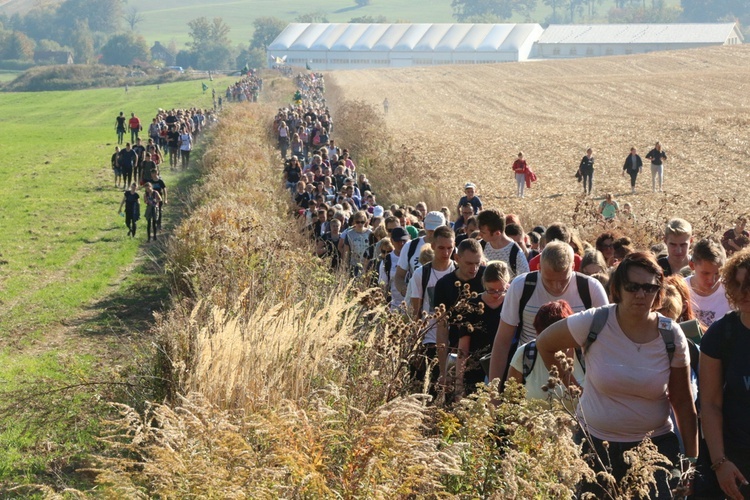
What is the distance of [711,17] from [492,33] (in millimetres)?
70781

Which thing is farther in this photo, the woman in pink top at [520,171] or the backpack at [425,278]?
the woman in pink top at [520,171]

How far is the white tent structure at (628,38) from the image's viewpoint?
116 m

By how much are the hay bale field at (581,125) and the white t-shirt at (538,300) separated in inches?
356

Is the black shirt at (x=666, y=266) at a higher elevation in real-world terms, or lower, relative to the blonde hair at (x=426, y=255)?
higher

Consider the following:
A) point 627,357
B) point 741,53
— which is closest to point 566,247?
point 627,357

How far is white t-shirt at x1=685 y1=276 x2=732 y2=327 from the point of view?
699cm

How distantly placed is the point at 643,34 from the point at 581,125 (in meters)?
Result: 76.9

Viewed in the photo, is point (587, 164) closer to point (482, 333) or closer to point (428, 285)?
point (428, 285)

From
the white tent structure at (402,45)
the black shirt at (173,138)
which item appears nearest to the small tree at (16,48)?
the white tent structure at (402,45)

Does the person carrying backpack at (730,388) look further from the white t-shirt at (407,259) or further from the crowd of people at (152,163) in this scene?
the crowd of people at (152,163)

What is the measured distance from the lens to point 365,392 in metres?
6.05

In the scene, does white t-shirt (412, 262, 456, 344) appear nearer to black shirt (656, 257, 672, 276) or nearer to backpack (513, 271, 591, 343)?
backpack (513, 271, 591, 343)

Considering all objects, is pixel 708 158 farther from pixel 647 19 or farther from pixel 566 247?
pixel 647 19

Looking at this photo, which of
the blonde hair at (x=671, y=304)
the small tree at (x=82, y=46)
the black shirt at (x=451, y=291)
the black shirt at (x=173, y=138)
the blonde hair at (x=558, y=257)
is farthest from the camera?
the small tree at (x=82, y=46)
